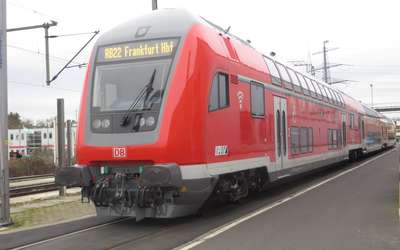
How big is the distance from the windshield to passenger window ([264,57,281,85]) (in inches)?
197

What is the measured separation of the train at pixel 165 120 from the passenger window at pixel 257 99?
77 mm

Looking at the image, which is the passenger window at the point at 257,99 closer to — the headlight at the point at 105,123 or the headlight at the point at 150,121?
the headlight at the point at 150,121

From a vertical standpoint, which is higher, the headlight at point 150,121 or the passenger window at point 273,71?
the passenger window at point 273,71

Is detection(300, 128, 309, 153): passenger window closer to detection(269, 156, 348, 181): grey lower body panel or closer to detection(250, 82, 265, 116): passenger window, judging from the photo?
detection(269, 156, 348, 181): grey lower body panel

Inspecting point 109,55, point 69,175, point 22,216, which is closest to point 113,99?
point 109,55

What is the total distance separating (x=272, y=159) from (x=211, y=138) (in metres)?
3.86

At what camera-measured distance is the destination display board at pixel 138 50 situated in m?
9.97

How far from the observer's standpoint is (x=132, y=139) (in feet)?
31.7

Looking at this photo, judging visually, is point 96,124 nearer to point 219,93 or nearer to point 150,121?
point 150,121

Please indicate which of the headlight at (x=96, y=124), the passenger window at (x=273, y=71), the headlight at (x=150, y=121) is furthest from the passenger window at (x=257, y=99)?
the headlight at (x=96, y=124)

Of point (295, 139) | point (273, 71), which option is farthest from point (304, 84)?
point (273, 71)

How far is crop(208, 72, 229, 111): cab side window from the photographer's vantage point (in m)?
10.1

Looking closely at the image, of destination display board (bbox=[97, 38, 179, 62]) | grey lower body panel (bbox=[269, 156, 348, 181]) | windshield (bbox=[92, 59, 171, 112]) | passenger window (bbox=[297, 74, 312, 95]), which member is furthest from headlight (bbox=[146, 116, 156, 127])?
passenger window (bbox=[297, 74, 312, 95])

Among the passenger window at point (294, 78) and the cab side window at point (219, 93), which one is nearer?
the cab side window at point (219, 93)
